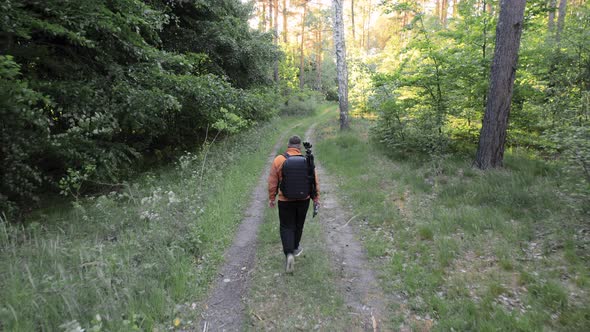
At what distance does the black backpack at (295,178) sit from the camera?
4.93 m

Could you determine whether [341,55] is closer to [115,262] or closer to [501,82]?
[501,82]

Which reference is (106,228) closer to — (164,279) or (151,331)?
(164,279)

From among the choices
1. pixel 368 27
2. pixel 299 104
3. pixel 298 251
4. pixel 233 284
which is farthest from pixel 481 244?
pixel 368 27

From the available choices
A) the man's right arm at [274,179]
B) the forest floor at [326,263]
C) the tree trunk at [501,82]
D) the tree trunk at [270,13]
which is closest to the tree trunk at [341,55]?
the tree trunk at [501,82]

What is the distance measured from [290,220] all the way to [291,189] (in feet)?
1.97

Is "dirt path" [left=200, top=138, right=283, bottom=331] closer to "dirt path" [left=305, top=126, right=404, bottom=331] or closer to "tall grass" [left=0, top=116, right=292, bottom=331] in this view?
"tall grass" [left=0, top=116, right=292, bottom=331]

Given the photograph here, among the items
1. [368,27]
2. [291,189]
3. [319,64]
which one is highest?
[368,27]

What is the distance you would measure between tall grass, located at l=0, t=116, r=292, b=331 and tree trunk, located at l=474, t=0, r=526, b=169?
6.52 meters

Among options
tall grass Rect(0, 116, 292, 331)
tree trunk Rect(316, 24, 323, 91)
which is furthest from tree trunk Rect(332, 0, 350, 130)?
tree trunk Rect(316, 24, 323, 91)

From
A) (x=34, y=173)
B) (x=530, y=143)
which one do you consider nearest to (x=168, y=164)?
(x=34, y=173)

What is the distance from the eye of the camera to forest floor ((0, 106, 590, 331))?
365 centimetres

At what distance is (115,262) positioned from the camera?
4336 millimetres

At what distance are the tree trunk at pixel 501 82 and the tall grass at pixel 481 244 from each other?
2.03 ft

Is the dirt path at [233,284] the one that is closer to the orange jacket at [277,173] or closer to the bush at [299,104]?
the orange jacket at [277,173]
